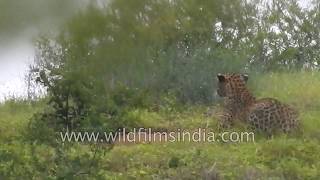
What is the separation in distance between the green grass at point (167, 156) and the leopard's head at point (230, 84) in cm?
46

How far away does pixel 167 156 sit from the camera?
28.0 feet

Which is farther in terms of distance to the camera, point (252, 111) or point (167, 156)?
point (252, 111)

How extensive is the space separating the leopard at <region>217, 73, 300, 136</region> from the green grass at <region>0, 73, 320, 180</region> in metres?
0.18

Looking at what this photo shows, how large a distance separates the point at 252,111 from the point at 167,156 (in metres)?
1.79

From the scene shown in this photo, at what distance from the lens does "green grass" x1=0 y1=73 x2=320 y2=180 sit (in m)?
6.33

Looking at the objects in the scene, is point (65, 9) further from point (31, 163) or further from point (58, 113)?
point (58, 113)

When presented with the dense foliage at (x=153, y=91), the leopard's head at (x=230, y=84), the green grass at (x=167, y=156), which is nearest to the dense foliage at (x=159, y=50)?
the dense foliage at (x=153, y=91)

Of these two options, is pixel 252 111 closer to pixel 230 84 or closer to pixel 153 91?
pixel 230 84

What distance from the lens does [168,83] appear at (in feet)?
41.3

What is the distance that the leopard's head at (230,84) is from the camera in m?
10.2

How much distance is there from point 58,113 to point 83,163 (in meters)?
2.89

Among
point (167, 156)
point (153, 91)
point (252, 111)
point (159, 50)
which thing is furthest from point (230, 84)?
point (159, 50)

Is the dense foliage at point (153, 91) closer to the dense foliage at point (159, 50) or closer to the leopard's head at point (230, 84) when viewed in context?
the dense foliage at point (159, 50)

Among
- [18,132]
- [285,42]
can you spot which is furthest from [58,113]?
[285,42]
